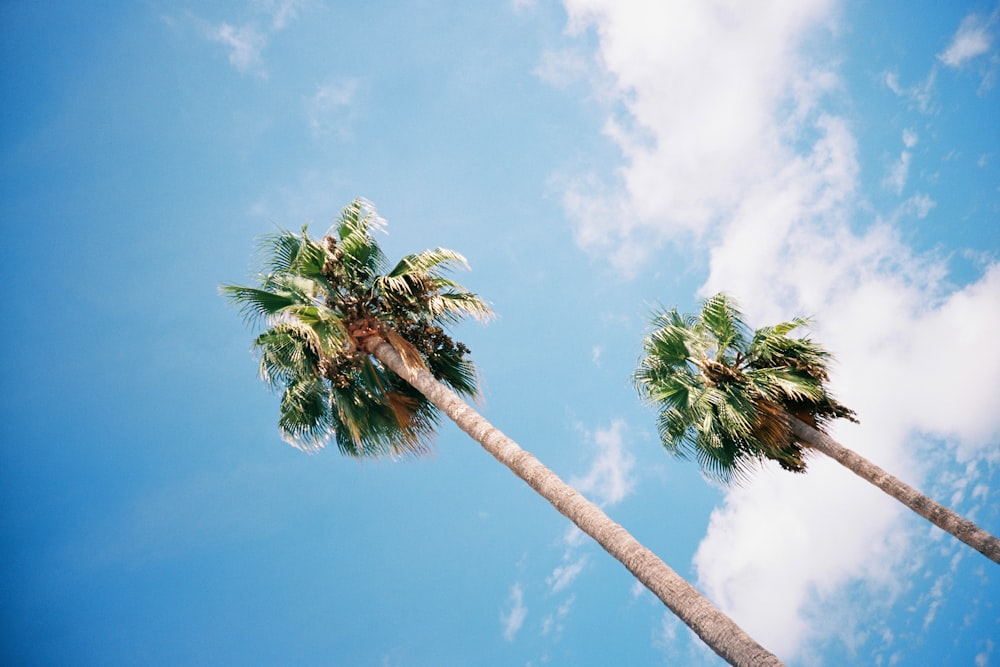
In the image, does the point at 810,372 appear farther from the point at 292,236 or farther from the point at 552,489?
the point at 292,236

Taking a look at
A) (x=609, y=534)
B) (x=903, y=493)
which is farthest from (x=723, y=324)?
(x=609, y=534)

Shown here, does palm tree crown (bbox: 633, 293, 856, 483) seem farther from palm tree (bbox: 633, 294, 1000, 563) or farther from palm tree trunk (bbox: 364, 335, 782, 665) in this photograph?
palm tree trunk (bbox: 364, 335, 782, 665)

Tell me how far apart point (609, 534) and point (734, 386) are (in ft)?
21.3

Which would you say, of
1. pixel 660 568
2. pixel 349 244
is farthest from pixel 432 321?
pixel 660 568

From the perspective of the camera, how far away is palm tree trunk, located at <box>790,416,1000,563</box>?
958 cm

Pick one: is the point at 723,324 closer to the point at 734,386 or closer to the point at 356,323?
the point at 734,386

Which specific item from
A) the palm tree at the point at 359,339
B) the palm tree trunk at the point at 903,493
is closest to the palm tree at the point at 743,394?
the palm tree trunk at the point at 903,493

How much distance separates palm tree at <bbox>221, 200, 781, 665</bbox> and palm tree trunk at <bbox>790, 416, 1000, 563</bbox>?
730 centimetres

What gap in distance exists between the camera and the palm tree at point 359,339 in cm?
948

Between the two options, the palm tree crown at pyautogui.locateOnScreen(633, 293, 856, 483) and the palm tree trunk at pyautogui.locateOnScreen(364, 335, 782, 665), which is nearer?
the palm tree trunk at pyautogui.locateOnScreen(364, 335, 782, 665)

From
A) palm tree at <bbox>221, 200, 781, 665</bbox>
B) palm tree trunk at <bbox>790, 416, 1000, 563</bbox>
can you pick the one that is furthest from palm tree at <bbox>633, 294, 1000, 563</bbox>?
palm tree at <bbox>221, 200, 781, 665</bbox>

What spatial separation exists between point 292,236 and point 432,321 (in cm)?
328

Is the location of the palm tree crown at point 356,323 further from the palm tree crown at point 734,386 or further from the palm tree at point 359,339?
the palm tree crown at point 734,386

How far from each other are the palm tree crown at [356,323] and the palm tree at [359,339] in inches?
0.8
